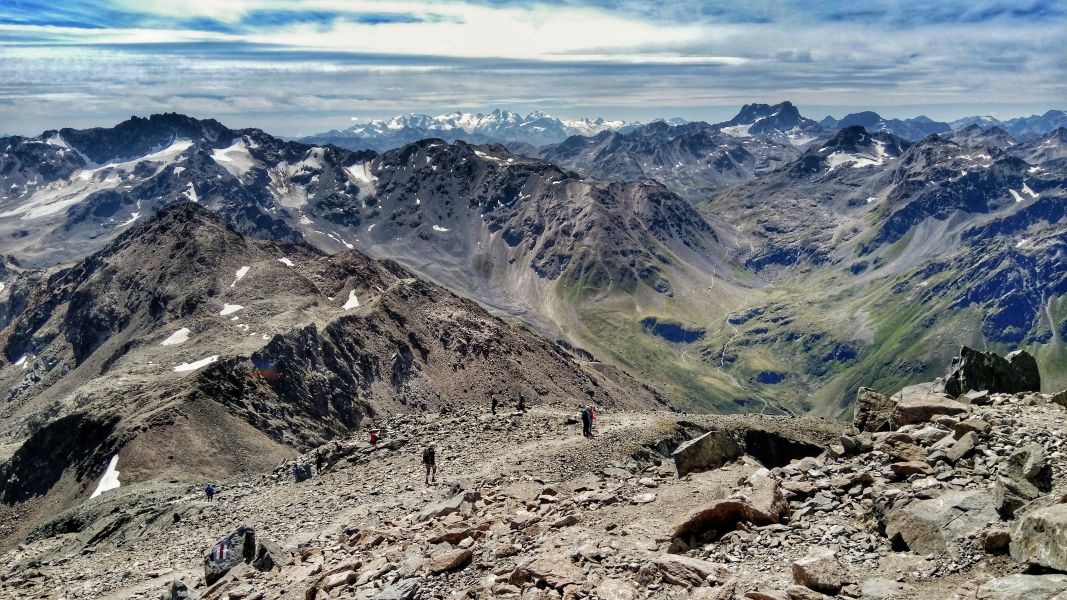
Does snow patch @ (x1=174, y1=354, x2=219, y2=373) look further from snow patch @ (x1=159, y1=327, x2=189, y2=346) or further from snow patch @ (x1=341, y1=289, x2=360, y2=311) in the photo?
snow patch @ (x1=341, y1=289, x2=360, y2=311)

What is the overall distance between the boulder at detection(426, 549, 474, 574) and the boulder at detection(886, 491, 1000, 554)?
13.0m

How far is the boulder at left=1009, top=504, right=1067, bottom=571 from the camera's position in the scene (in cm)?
1723

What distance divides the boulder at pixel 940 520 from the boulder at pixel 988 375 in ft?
66.6

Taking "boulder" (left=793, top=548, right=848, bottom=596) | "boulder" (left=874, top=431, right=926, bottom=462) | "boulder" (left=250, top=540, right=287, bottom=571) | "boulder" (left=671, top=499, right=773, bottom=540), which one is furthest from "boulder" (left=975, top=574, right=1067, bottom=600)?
"boulder" (left=250, top=540, right=287, bottom=571)

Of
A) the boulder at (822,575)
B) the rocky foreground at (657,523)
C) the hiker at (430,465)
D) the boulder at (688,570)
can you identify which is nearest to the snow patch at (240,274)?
the rocky foreground at (657,523)

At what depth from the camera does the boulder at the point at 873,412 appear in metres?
33.1

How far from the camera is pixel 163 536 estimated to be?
47.5 m

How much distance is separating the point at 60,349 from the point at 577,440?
646 feet

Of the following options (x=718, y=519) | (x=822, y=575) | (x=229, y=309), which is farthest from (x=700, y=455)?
(x=229, y=309)

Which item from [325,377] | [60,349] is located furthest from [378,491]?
[60,349]

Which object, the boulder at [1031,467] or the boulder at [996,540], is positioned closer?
the boulder at [996,540]

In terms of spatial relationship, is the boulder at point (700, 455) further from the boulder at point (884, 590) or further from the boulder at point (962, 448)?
the boulder at point (884, 590)

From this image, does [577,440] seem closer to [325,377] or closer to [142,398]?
[142,398]

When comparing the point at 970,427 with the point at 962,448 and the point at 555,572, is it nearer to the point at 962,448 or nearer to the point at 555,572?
the point at 962,448
